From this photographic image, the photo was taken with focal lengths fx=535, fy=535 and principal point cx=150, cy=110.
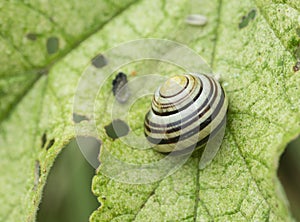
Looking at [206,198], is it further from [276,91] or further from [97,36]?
[97,36]

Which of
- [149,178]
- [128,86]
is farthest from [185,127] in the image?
[128,86]

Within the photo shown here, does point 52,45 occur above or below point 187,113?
above

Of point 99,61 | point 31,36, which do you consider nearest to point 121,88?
point 99,61

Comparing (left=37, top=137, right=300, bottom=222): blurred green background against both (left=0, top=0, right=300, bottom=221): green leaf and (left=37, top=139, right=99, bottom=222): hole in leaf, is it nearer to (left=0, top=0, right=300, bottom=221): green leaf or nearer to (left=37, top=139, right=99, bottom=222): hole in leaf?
A: (left=37, top=139, right=99, bottom=222): hole in leaf

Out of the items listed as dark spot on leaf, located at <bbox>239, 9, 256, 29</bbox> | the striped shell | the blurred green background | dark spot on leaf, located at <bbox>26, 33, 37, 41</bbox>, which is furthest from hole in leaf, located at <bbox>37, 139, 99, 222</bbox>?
dark spot on leaf, located at <bbox>239, 9, 256, 29</bbox>

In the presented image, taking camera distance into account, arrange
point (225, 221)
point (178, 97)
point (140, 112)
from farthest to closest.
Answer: point (140, 112)
point (178, 97)
point (225, 221)

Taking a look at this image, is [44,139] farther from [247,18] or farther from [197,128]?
[247,18]

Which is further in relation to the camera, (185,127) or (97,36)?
(97,36)
